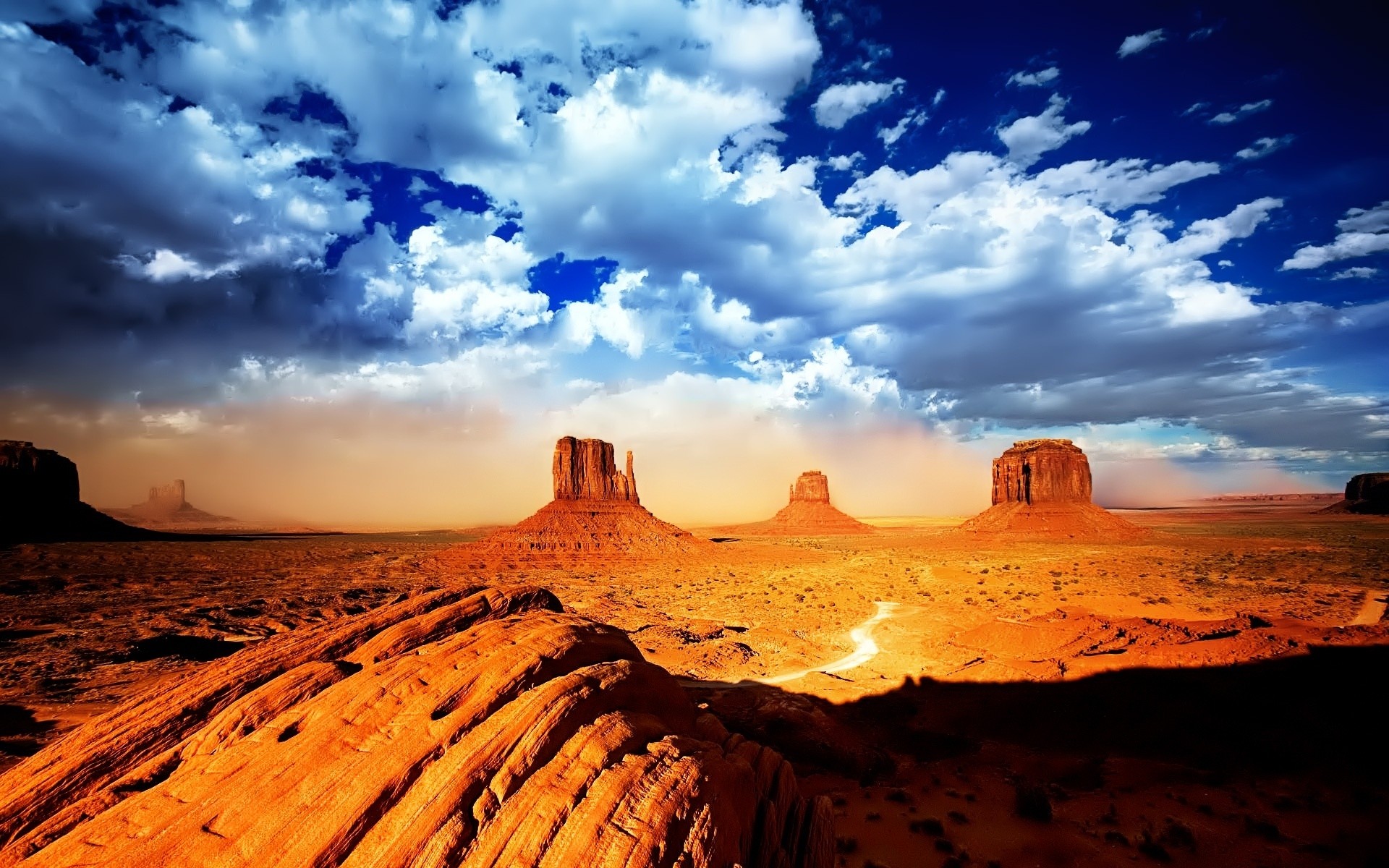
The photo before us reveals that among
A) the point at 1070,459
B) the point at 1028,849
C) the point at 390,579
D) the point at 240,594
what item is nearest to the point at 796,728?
the point at 1028,849

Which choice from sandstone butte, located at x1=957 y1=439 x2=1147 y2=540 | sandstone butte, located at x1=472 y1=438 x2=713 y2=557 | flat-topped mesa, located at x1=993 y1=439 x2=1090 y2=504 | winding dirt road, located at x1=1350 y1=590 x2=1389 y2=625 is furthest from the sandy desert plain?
flat-topped mesa, located at x1=993 y1=439 x2=1090 y2=504

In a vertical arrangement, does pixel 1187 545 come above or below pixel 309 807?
below

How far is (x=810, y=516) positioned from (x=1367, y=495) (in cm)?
15720

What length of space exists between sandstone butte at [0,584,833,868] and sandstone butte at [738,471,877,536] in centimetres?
15715

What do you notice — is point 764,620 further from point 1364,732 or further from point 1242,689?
point 1364,732

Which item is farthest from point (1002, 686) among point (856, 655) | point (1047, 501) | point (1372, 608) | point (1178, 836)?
point (1047, 501)

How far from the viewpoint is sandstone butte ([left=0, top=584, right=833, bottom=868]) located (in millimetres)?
Result: 6559

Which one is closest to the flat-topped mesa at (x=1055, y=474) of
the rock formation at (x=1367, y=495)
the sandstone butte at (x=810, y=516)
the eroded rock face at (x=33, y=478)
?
the sandstone butte at (x=810, y=516)

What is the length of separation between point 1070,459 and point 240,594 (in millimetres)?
141190

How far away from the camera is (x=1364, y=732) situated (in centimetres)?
1588

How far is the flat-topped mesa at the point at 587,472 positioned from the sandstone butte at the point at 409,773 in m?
101

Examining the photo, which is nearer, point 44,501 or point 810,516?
point 44,501

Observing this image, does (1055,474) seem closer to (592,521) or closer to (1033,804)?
(592,521)

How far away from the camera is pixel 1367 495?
160500 mm
